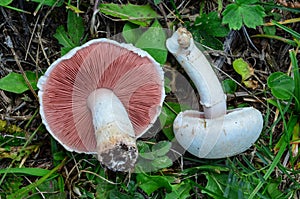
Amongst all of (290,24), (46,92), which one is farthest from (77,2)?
(290,24)

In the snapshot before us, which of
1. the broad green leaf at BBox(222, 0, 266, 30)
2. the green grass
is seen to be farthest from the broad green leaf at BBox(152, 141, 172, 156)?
the broad green leaf at BBox(222, 0, 266, 30)

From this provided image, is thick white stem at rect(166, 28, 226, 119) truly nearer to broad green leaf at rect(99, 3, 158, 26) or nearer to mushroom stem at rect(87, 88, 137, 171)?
broad green leaf at rect(99, 3, 158, 26)

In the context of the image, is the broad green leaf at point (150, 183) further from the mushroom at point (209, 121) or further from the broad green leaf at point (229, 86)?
the broad green leaf at point (229, 86)

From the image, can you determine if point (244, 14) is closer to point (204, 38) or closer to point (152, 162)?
point (204, 38)

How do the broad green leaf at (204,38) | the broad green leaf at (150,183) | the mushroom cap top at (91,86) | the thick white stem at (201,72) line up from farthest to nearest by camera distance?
the broad green leaf at (204,38) < the broad green leaf at (150,183) < the thick white stem at (201,72) < the mushroom cap top at (91,86)

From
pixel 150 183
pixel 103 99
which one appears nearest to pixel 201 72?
pixel 103 99

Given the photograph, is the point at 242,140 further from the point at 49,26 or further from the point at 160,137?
the point at 49,26

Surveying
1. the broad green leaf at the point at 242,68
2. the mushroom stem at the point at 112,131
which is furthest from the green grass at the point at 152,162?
the mushroom stem at the point at 112,131
